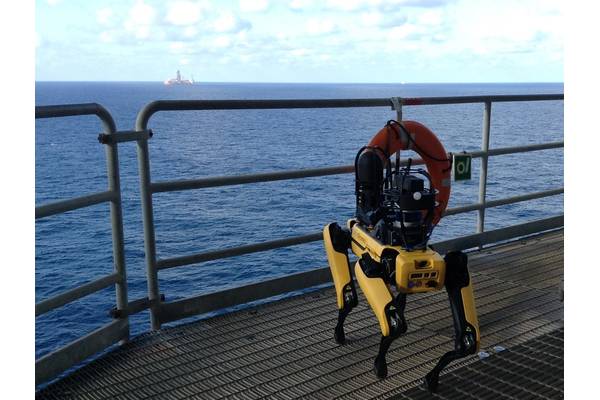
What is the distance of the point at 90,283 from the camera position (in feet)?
10.3

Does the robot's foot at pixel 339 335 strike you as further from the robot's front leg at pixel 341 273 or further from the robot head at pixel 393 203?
the robot head at pixel 393 203

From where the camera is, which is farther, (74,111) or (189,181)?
(189,181)

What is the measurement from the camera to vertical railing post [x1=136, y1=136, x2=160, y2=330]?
3328mm

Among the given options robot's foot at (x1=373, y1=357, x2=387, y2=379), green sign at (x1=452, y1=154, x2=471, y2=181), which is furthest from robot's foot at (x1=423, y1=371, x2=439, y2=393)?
green sign at (x1=452, y1=154, x2=471, y2=181)

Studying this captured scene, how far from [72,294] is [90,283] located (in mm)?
133

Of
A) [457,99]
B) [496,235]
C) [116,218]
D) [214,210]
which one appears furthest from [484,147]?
[214,210]

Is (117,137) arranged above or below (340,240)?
above

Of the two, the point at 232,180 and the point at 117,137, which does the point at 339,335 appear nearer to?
the point at 232,180

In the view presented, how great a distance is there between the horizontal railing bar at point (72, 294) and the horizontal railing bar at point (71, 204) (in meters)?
0.37

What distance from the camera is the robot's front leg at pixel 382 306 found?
9.12 feet

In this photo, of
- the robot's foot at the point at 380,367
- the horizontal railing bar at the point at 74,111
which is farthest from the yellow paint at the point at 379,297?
the horizontal railing bar at the point at 74,111

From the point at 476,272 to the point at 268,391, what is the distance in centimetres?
216
